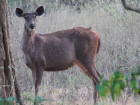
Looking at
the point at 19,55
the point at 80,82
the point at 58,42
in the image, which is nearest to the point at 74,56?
the point at 58,42

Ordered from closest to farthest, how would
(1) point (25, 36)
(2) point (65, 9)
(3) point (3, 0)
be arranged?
(3) point (3, 0) → (1) point (25, 36) → (2) point (65, 9)

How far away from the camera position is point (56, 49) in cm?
614

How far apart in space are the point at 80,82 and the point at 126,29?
84.1 inches

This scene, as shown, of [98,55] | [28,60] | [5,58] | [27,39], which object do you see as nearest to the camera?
[5,58]

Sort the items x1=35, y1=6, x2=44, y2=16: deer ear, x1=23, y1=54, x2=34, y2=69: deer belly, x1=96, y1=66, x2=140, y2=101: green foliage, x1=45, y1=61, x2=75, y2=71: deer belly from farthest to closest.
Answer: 1. x1=35, y1=6, x2=44, y2=16: deer ear
2. x1=45, y1=61, x2=75, y2=71: deer belly
3. x1=23, y1=54, x2=34, y2=69: deer belly
4. x1=96, y1=66, x2=140, y2=101: green foliage

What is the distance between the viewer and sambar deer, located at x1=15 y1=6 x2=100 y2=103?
18.9ft

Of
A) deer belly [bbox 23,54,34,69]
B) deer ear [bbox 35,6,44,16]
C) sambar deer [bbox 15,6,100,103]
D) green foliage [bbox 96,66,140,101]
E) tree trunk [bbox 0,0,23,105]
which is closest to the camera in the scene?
green foliage [bbox 96,66,140,101]

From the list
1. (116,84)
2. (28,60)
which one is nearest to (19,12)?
(28,60)

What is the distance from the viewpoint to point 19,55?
24.8ft

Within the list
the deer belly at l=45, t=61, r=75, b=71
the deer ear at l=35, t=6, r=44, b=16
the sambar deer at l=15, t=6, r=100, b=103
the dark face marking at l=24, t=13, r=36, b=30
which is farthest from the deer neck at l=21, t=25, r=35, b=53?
the deer belly at l=45, t=61, r=75, b=71

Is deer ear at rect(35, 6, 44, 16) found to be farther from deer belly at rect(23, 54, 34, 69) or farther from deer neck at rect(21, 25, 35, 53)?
deer belly at rect(23, 54, 34, 69)

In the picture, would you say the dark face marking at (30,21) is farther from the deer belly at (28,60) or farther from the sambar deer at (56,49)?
the deer belly at (28,60)

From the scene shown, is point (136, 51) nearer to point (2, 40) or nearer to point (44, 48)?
point (44, 48)

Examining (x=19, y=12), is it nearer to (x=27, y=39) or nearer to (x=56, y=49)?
(x=27, y=39)
